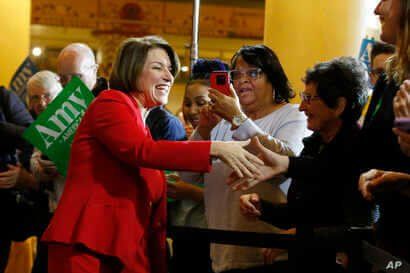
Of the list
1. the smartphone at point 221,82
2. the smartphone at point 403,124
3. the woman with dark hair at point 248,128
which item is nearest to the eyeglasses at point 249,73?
the woman with dark hair at point 248,128

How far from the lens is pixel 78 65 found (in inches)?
182

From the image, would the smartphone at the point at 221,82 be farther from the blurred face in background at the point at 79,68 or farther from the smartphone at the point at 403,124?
the blurred face in background at the point at 79,68

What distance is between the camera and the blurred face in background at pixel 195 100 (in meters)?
4.15

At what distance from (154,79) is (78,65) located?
5.29 feet

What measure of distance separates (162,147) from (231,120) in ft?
1.54

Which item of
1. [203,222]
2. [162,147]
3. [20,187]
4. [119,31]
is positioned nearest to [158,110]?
[203,222]

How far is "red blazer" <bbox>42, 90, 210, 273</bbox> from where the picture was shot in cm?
281

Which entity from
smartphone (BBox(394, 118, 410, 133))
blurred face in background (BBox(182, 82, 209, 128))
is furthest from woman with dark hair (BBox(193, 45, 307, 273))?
smartphone (BBox(394, 118, 410, 133))

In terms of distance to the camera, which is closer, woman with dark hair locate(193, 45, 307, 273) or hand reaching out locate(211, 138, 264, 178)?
hand reaching out locate(211, 138, 264, 178)

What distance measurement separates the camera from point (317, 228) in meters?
2.88

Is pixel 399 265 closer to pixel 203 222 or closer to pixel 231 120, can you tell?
pixel 231 120

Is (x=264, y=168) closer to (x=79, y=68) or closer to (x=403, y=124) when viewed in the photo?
(x=403, y=124)

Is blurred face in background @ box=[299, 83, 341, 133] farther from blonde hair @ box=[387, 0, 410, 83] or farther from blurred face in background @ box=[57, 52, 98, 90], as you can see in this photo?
blurred face in background @ box=[57, 52, 98, 90]

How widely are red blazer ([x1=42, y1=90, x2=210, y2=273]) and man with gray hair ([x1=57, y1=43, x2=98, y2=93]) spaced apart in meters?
1.69
